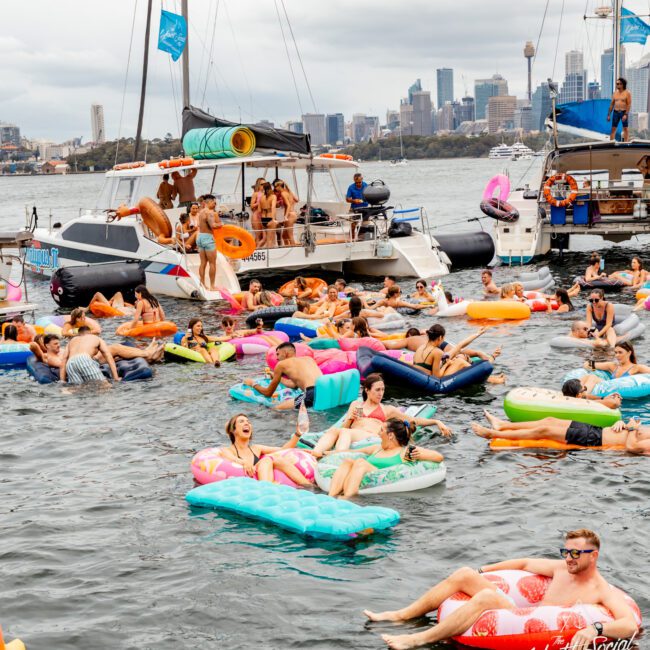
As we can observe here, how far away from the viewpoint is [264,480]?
10.8 metres

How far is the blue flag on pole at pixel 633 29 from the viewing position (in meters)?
31.7

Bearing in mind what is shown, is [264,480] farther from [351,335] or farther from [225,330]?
[225,330]

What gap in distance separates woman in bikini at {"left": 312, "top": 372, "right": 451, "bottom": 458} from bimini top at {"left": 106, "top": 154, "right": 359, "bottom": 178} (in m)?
13.3

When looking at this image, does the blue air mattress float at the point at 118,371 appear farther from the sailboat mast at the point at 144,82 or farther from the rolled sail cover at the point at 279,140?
the sailboat mast at the point at 144,82

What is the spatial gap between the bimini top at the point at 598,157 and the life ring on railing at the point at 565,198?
1.02 m

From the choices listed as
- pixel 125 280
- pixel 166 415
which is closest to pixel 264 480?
pixel 166 415

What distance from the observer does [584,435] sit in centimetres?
1195

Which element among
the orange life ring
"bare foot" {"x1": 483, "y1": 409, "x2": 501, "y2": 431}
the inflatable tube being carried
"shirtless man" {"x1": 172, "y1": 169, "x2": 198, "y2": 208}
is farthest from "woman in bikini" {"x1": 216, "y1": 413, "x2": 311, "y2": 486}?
the orange life ring

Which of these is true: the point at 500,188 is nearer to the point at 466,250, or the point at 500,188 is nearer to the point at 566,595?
the point at 466,250

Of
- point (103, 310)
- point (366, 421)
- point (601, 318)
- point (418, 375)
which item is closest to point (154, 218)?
point (103, 310)

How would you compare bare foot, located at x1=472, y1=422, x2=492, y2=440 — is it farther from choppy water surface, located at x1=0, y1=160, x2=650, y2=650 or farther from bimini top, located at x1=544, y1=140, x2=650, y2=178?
bimini top, located at x1=544, y1=140, x2=650, y2=178

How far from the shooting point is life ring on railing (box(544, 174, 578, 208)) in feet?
90.4

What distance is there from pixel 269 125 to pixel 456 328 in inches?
333

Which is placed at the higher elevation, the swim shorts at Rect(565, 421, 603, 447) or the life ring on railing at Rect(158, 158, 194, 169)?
the life ring on railing at Rect(158, 158, 194, 169)
